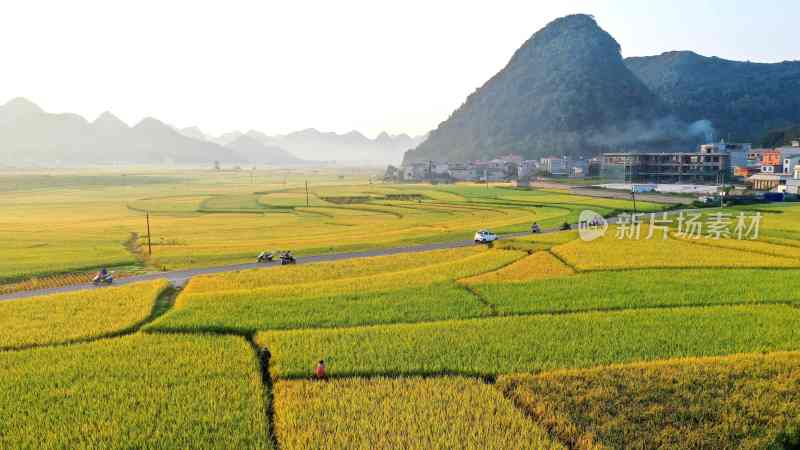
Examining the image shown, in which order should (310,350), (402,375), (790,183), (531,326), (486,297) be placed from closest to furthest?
(402,375) < (310,350) < (531,326) < (486,297) < (790,183)

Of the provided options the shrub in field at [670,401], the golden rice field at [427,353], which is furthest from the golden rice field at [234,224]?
the shrub in field at [670,401]

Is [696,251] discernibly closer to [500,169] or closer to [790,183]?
[790,183]

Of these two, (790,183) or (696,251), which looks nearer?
(696,251)

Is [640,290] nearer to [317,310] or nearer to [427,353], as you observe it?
[427,353]

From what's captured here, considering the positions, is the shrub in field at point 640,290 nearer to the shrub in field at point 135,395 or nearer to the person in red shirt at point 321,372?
the person in red shirt at point 321,372

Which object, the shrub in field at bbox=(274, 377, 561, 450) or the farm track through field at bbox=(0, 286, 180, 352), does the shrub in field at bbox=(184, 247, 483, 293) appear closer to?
the farm track through field at bbox=(0, 286, 180, 352)

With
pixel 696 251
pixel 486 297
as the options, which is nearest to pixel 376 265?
pixel 486 297

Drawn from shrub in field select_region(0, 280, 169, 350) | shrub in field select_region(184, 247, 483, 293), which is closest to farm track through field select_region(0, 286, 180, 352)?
shrub in field select_region(0, 280, 169, 350)
